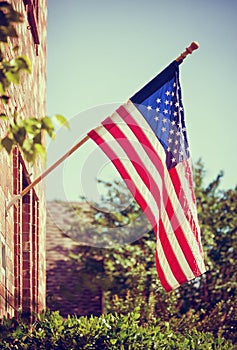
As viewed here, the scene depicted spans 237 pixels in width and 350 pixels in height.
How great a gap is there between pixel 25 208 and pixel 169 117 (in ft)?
10.5

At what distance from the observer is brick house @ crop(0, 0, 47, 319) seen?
26.8 feet

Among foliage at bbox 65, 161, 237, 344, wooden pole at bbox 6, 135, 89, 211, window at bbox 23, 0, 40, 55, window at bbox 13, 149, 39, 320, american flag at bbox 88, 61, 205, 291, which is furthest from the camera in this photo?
foliage at bbox 65, 161, 237, 344

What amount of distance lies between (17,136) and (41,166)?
791 centimetres

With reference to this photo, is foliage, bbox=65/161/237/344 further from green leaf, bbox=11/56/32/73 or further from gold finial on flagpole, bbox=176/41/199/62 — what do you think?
green leaf, bbox=11/56/32/73

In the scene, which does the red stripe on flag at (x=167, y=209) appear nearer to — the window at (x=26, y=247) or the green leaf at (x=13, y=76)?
the window at (x=26, y=247)

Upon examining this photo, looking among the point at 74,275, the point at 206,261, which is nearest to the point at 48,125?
the point at 206,261

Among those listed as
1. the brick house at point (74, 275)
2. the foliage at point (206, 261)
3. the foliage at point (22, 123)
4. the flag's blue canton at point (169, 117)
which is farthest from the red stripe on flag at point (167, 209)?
the brick house at point (74, 275)

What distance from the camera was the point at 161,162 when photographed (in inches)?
330

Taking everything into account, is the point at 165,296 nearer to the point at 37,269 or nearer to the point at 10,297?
the point at 37,269

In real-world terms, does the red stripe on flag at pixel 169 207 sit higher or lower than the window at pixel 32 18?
lower

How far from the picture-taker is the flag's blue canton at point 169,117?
836cm

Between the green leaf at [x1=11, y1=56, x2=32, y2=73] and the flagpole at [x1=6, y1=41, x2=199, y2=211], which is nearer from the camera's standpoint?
the green leaf at [x1=11, y1=56, x2=32, y2=73]

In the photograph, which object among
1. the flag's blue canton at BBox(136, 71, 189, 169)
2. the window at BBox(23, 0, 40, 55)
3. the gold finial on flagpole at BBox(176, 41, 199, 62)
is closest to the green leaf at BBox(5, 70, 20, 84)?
the flag's blue canton at BBox(136, 71, 189, 169)

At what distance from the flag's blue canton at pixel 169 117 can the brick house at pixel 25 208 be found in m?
1.36
